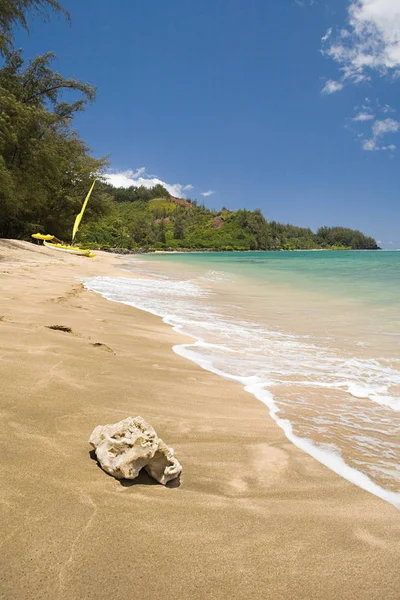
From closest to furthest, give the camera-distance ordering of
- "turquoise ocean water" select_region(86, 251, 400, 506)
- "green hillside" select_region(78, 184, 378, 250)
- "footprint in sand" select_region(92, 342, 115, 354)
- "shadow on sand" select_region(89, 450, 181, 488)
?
1. "shadow on sand" select_region(89, 450, 181, 488)
2. "turquoise ocean water" select_region(86, 251, 400, 506)
3. "footprint in sand" select_region(92, 342, 115, 354)
4. "green hillside" select_region(78, 184, 378, 250)

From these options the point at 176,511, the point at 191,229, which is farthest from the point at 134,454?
the point at 191,229

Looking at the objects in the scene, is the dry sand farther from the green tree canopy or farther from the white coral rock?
the green tree canopy

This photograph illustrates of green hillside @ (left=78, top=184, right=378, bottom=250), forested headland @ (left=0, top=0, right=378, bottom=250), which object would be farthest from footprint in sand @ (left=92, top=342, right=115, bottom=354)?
green hillside @ (left=78, top=184, right=378, bottom=250)

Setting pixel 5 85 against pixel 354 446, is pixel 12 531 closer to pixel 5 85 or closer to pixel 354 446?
pixel 354 446

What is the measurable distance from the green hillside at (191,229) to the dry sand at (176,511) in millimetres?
89467

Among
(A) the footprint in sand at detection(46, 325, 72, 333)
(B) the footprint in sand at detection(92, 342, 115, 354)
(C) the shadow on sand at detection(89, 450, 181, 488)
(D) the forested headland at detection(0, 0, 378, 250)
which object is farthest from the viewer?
(D) the forested headland at detection(0, 0, 378, 250)

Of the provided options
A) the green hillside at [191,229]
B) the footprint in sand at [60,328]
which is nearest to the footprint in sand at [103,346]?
the footprint in sand at [60,328]

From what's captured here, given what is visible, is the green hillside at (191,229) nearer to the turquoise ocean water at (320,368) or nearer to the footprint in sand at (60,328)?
the turquoise ocean water at (320,368)

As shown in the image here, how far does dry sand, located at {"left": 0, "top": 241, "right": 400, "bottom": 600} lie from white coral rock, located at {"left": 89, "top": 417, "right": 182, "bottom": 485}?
5 cm

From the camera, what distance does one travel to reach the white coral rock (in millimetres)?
1701

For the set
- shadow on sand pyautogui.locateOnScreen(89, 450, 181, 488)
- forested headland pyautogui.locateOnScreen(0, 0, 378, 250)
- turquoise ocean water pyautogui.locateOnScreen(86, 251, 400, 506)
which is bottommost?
turquoise ocean water pyautogui.locateOnScreen(86, 251, 400, 506)

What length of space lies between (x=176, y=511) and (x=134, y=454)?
311mm

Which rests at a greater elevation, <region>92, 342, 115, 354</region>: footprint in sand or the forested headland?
the forested headland

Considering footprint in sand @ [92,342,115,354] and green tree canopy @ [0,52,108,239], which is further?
green tree canopy @ [0,52,108,239]
